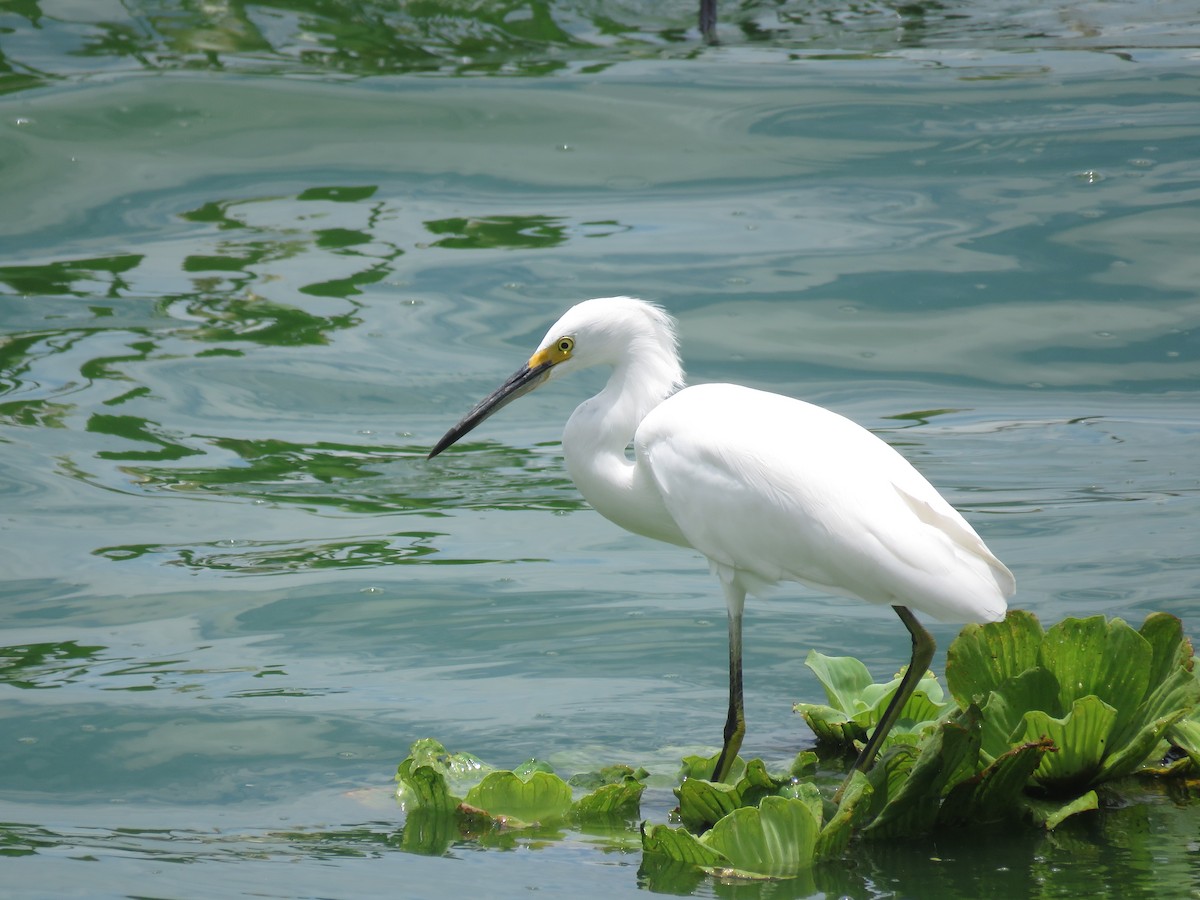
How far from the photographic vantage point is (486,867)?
10.3 feet

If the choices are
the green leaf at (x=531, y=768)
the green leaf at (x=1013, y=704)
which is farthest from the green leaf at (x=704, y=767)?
the green leaf at (x=1013, y=704)

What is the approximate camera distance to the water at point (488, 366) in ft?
12.9

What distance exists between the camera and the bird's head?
13.3ft

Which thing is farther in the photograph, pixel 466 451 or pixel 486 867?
pixel 466 451

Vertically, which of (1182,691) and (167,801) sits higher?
(1182,691)

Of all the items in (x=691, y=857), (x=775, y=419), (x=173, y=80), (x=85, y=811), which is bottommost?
(x=85, y=811)

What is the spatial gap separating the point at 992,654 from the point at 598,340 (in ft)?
4.47

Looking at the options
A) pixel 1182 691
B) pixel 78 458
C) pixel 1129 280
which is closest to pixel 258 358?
pixel 78 458

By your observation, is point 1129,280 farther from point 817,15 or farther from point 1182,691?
point 1182,691

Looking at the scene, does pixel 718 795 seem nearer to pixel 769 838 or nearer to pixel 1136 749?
pixel 769 838

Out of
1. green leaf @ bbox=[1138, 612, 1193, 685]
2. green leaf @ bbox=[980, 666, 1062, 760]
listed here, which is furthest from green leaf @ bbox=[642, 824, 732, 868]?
green leaf @ bbox=[1138, 612, 1193, 685]

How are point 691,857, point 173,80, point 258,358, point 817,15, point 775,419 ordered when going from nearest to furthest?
1. point 691,857
2. point 775,419
3. point 258,358
4. point 173,80
5. point 817,15

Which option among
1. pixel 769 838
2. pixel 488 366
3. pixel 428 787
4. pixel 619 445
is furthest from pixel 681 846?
pixel 488 366

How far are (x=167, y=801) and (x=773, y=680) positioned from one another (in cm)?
174
